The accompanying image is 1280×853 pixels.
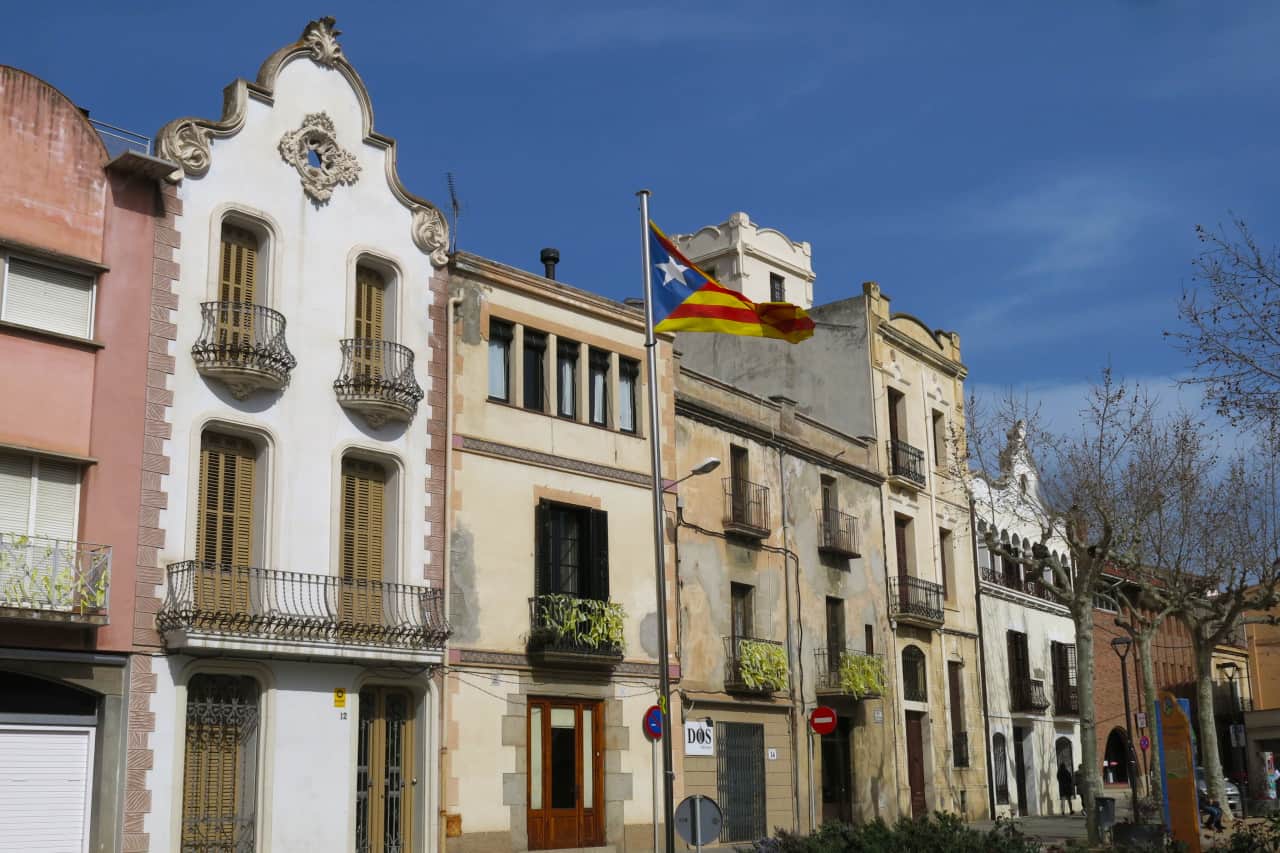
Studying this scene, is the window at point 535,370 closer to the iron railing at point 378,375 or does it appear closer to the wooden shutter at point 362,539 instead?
the iron railing at point 378,375

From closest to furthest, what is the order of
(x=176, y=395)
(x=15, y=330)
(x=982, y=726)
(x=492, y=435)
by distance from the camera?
1. (x=15, y=330)
2. (x=176, y=395)
3. (x=492, y=435)
4. (x=982, y=726)

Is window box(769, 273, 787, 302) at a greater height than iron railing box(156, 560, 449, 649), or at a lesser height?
greater

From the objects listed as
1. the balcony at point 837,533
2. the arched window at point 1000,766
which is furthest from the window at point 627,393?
the arched window at point 1000,766

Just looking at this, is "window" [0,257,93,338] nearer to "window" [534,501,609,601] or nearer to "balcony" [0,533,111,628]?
"balcony" [0,533,111,628]

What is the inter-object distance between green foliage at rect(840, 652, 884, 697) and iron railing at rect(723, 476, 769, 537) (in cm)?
444

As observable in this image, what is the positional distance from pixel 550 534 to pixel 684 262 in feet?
20.1

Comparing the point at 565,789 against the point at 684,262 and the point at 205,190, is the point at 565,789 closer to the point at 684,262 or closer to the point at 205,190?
the point at 684,262

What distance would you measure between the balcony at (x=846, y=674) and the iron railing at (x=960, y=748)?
671 centimetres

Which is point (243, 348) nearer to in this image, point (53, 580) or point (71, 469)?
point (71, 469)

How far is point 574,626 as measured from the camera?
86.5 feet

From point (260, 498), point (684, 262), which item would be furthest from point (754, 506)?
point (260, 498)

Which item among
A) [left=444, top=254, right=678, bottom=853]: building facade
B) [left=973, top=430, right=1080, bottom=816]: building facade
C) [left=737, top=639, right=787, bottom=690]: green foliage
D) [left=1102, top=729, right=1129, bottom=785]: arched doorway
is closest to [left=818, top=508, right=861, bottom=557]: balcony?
[left=737, top=639, right=787, bottom=690]: green foliage

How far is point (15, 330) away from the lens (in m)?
19.9

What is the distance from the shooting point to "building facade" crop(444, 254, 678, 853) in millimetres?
25094
